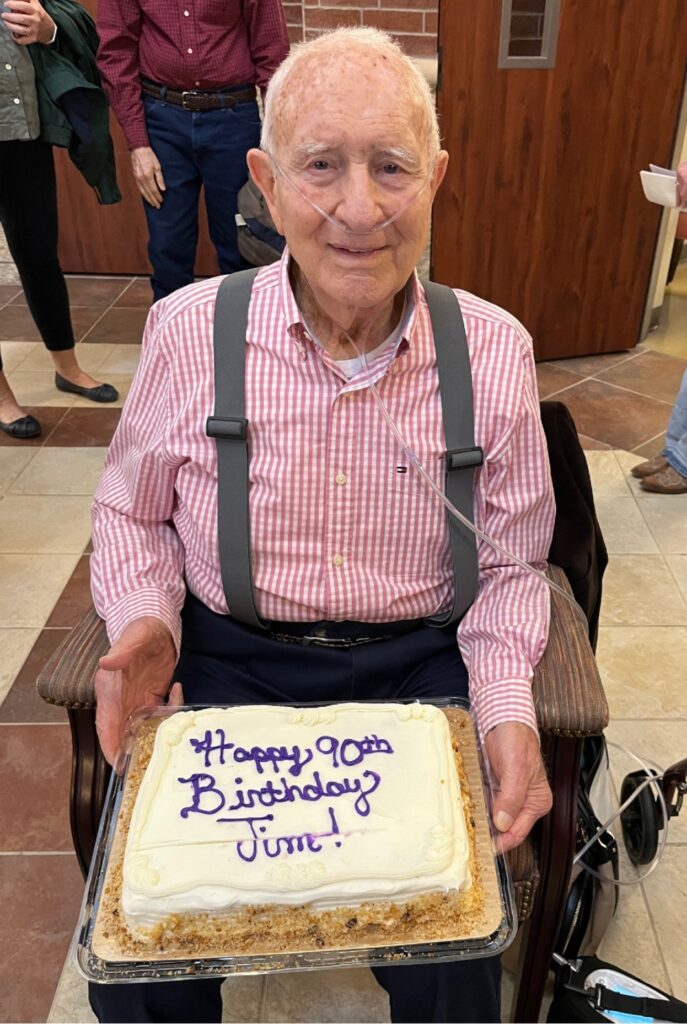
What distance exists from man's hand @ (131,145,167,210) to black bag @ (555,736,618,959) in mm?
2498

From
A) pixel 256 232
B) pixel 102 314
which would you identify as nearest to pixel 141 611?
pixel 256 232

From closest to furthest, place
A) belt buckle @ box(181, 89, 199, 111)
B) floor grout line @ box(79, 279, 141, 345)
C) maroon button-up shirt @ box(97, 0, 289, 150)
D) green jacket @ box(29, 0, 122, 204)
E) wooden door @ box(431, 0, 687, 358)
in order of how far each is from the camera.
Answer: green jacket @ box(29, 0, 122, 204)
maroon button-up shirt @ box(97, 0, 289, 150)
belt buckle @ box(181, 89, 199, 111)
wooden door @ box(431, 0, 687, 358)
floor grout line @ box(79, 279, 141, 345)

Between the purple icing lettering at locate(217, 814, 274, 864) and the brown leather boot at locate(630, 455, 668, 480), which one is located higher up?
the purple icing lettering at locate(217, 814, 274, 864)

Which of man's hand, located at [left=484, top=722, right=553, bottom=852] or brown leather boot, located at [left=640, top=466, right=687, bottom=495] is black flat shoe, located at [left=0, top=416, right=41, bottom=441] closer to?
brown leather boot, located at [left=640, top=466, right=687, bottom=495]

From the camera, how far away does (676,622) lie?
2.22 meters

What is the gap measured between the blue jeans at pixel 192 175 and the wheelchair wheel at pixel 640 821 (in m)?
2.41

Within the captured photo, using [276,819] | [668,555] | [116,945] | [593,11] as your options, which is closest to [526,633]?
[276,819]

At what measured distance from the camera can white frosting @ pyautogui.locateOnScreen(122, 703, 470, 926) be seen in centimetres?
82

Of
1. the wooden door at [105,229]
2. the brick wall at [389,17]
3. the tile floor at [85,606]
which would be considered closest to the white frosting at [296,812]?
the tile floor at [85,606]

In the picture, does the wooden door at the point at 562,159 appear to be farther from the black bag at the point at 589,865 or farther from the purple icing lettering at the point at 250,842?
the purple icing lettering at the point at 250,842

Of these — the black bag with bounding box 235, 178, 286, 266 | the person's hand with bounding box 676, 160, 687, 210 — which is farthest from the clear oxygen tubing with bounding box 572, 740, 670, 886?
the black bag with bounding box 235, 178, 286, 266

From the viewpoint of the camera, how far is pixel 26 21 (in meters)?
2.41

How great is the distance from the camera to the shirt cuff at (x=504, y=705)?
3.45ft

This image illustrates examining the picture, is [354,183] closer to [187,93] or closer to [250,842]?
[250,842]
